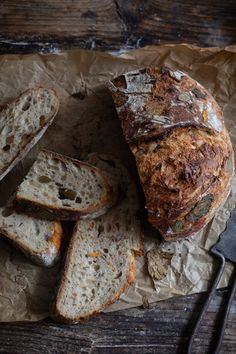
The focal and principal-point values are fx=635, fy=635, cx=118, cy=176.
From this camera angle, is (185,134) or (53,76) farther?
(53,76)

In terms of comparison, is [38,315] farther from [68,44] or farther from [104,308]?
[68,44]

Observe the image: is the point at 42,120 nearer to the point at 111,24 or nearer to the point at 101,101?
the point at 101,101

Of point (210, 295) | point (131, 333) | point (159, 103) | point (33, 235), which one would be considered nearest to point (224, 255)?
point (210, 295)

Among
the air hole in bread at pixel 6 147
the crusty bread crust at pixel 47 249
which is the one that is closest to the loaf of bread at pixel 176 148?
the crusty bread crust at pixel 47 249

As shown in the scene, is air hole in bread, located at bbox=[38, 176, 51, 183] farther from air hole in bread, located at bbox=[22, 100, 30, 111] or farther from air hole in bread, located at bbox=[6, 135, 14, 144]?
air hole in bread, located at bbox=[22, 100, 30, 111]

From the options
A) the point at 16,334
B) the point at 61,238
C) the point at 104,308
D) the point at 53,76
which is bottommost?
the point at 16,334

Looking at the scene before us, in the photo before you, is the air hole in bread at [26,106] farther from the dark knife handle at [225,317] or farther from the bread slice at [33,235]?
the dark knife handle at [225,317]

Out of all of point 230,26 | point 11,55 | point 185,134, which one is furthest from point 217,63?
point 11,55

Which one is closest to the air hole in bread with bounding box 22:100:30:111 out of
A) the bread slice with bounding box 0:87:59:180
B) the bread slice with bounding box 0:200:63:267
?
the bread slice with bounding box 0:87:59:180
